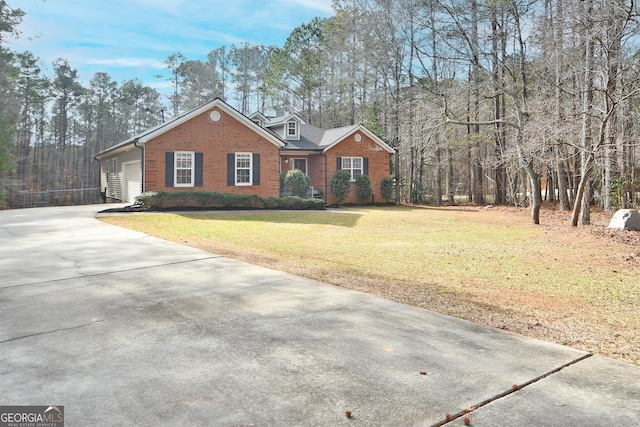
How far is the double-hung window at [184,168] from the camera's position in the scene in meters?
19.8

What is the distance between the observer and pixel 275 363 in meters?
3.24

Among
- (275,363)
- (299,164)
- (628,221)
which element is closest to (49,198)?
(299,164)

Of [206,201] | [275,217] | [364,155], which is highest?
[364,155]

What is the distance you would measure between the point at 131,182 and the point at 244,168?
17.9 ft

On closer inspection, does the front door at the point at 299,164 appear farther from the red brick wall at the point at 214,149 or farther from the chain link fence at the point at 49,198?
the chain link fence at the point at 49,198

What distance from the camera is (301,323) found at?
4.18m

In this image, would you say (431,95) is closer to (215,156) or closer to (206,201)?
(215,156)

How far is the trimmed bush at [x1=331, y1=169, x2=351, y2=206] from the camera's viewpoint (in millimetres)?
25234

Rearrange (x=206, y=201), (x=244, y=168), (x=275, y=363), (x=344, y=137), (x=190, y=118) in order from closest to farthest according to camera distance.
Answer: (x=275, y=363) → (x=206, y=201) → (x=190, y=118) → (x=244, y=168) → (x=344, y=137)

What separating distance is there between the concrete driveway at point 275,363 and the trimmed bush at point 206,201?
38.4 ft

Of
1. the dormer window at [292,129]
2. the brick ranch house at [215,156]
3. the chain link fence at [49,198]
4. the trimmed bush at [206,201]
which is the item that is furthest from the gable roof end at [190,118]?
the chain link fence at [49,198]

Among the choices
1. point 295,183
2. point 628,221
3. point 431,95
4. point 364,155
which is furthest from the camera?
point 364,155

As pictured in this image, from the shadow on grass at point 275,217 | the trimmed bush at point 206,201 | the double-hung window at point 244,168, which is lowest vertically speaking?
the shadow on grass at point 275,217

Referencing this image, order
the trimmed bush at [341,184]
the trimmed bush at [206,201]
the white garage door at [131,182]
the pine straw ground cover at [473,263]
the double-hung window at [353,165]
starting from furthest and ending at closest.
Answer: the double-hung window at [353,165] < the trimmed bush at [341,184] < the white garage door at [131,182] < the trimmed bush at [206,201] < the pine straw ground cover at [473,263]
